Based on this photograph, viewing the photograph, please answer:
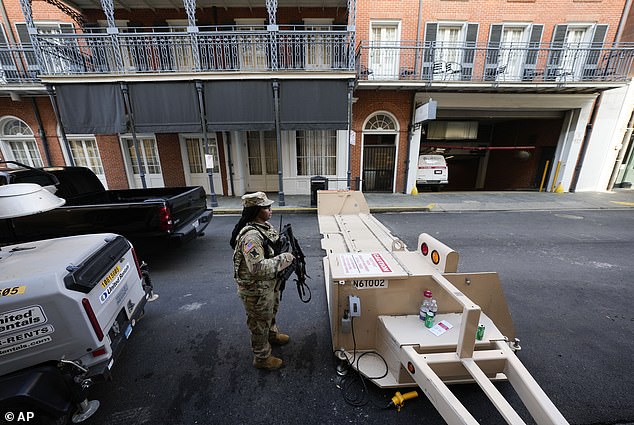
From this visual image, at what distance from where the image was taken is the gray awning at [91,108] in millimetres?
8352

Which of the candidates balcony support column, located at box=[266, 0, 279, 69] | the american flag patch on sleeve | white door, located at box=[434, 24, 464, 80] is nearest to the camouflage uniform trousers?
the american flag patch on sleeve

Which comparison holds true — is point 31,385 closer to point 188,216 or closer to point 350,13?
point 188,216


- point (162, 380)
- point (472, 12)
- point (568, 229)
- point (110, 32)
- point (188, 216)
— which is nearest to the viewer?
point (162, 380)

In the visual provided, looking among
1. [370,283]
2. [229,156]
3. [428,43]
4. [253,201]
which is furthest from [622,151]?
[229,156]

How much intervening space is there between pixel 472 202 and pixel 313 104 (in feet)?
23.1

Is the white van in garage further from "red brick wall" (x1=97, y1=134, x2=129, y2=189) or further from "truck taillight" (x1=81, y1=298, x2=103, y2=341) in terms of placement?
"red brick wall" (x1=97, y1=134, x2=129, y2=189)

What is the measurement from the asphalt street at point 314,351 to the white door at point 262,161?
20.6 feet

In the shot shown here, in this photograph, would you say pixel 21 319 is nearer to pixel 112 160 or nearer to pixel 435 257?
pixel 435 257

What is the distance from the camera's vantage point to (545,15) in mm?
10242

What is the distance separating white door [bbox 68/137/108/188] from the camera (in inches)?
427

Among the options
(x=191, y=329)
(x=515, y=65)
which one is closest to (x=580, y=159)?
(x=515, y=65)

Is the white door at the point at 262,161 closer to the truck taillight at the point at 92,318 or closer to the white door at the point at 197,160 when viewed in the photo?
the white door at the point at 197,160

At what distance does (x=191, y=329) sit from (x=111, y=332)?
1100mm

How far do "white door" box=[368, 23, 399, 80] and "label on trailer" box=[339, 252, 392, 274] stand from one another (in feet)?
32.1
